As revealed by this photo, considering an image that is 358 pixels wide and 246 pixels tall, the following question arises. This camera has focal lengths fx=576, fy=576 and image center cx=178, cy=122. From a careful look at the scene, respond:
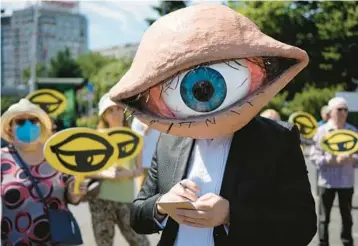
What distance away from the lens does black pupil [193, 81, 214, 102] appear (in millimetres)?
2043

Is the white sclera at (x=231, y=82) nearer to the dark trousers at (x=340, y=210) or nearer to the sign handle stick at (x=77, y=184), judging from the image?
the sign handle stick at (x=77, y=184)

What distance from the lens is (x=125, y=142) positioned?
4230mm

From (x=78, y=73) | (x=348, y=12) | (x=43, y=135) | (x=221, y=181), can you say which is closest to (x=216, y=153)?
(x=221, y=181)

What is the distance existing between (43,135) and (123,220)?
3.72ft

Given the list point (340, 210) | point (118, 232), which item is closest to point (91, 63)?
point (118, 232)

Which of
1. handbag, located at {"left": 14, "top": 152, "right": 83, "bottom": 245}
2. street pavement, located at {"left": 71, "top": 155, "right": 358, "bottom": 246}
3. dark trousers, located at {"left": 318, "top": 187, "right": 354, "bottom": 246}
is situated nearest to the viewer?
handbag, located at {"left": 14, "top": 152, "right": 83, "bottom": 245}

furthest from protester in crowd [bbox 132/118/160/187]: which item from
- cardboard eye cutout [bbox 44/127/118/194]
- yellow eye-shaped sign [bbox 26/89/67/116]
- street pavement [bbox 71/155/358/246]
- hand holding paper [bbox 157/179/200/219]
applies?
hand holding paper [bbox 157/179/200/219]

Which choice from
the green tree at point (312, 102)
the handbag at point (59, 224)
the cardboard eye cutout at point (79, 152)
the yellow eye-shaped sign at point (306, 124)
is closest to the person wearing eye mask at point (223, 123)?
the cardboard eye cutout at point (79, 152)

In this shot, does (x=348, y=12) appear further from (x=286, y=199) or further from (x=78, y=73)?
(x=78, y=73)

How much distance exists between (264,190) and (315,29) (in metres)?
26.2

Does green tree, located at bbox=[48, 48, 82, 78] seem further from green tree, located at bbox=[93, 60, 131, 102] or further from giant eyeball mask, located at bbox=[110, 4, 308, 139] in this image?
giant eyeball mask, located at bbox=[110, 4, 308, 139]

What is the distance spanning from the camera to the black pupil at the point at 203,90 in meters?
2.04

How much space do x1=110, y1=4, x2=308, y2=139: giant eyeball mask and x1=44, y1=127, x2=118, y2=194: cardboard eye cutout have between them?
56.5 inches

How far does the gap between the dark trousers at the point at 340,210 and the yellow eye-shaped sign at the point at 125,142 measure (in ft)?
7.65
